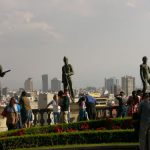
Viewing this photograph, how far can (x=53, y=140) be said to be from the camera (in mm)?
17844

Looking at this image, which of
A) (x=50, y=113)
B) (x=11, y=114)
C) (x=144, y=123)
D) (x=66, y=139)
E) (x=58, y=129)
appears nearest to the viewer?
(x=144, y=123)

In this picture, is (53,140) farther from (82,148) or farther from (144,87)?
(144,87)

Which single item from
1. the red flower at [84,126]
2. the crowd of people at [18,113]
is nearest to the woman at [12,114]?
the crowd of people at [18,113]

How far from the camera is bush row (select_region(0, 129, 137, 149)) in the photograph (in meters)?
17.4

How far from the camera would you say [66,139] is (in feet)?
58.9

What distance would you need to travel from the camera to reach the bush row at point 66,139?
17.4 m

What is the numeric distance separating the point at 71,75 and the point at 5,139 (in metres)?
12.0

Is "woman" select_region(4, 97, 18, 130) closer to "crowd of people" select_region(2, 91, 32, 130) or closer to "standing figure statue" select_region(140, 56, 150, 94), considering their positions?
"crowd of people" select_region(2, 91, 32, 130)

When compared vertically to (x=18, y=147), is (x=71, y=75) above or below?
above

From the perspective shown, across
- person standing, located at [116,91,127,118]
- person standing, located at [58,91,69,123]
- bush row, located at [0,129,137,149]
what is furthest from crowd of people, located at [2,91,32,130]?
person standing, located at [116,91,127,118]

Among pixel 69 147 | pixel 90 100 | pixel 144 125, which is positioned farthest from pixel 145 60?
pixel 144 125

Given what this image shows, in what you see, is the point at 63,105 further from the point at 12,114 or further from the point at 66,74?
the point at 66,74

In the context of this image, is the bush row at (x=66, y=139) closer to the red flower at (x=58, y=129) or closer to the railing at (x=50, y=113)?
the red flower at (x=58, y=129)

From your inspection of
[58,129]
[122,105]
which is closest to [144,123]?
[58,129]
